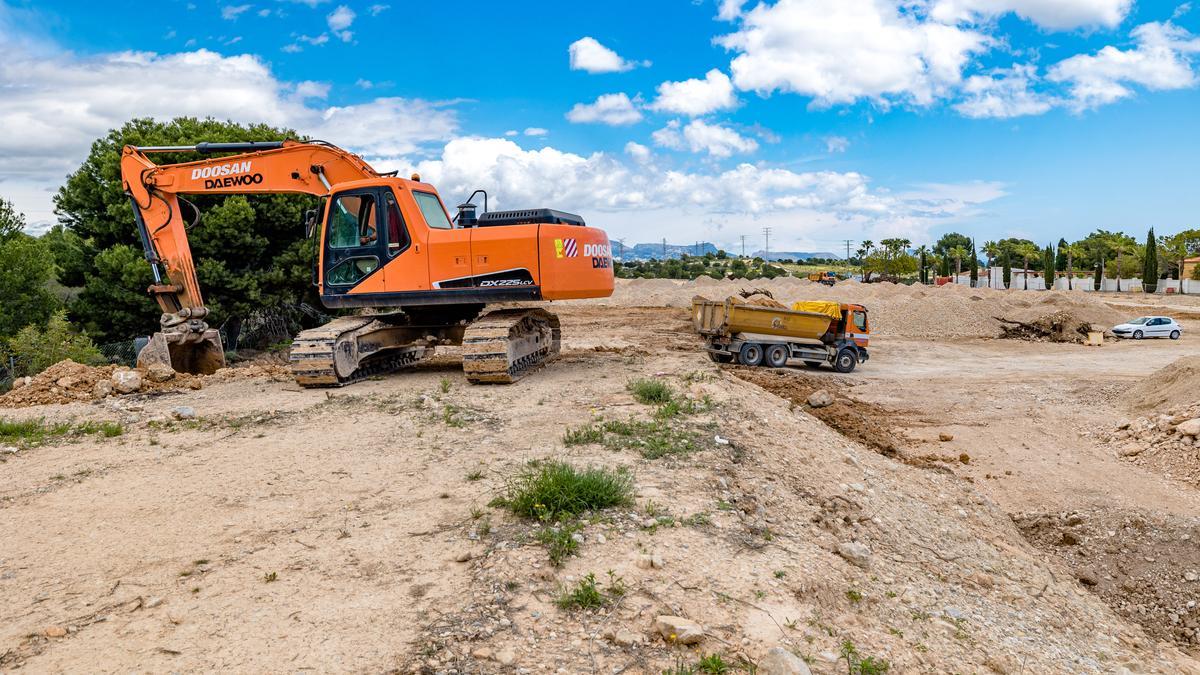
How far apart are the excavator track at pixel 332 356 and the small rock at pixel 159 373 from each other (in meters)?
1.99

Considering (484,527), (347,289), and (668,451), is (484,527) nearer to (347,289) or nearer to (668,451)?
(668,451)

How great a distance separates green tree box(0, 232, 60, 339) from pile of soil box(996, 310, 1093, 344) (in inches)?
1220

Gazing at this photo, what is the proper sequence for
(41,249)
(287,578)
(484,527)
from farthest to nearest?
(41,249), (484,527), (287,578)

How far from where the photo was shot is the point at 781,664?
3.56 meters

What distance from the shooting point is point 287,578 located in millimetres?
4461

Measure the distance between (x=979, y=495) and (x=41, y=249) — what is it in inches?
997

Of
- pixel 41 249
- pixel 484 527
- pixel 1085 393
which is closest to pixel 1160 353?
pixel 1085 393

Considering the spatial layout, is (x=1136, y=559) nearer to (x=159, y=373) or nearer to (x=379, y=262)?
(x=379, y=262)

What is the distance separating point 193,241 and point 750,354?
13.3 metres

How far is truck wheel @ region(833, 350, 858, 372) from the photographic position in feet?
60.5

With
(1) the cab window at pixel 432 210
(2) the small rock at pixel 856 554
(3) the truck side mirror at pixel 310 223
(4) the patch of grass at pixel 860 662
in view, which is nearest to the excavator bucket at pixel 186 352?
(3) the truck side mirror at pixel 310 223

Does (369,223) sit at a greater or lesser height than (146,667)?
greater

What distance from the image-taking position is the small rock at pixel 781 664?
139 inches

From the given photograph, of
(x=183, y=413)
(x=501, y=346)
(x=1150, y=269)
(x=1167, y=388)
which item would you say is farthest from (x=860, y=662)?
(x=1150, y=269)
